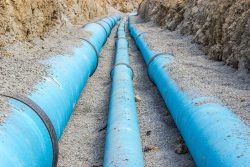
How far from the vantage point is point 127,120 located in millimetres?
4273

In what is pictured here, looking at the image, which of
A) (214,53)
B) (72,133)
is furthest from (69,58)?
(214,53)

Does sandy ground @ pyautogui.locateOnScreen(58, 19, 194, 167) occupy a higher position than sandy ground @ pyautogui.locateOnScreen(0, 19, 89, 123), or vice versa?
sandy ground @ pyautogui.locateOnScreen(0, 19, 89, 123)

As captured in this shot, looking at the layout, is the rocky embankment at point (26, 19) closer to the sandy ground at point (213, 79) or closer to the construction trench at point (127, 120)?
the construction trench at point (127, 120)

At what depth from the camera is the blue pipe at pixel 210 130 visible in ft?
9.51

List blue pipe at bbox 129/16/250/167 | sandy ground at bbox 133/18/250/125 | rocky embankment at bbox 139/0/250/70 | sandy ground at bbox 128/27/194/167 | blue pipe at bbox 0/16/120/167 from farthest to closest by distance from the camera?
rocky embankment at bbox 139/0/250/70, sandy ground at bbox 133/18/250/125, sandy ground at bbox 128/27/194/167, blue pipe at bbox 129/16/250/167, blue pipe at bbox 0/16/120/167

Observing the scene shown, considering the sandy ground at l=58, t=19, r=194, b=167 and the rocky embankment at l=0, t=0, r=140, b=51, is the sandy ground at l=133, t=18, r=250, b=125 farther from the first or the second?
the rocky embankment at l=0, t=0, r=140, b=51

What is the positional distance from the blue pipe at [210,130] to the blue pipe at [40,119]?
1.46m

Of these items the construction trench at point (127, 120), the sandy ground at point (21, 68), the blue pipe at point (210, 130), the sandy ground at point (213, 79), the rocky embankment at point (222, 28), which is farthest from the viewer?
the rocky embankment at point (222, 28)

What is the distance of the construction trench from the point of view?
3041 mm

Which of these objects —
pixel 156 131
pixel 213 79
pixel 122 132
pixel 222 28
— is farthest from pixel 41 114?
pixel 222 28

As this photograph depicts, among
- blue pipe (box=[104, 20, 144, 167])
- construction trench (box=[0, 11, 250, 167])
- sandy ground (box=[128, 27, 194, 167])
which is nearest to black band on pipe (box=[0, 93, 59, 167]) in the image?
construction trench (box=[0, 11, 250, 167])

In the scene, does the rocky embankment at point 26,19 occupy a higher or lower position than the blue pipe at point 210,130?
higher

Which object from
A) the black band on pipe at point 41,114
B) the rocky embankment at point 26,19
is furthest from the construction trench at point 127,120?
the rocky embankment at point 26,19

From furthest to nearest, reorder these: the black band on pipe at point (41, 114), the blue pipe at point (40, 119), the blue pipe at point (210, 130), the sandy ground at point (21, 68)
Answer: the sandy ground at point (21, 68)
the black band on pipe at point (41, 114)
the blue pipe at point (210, 130)
the blue pipe at point (40, 119)
